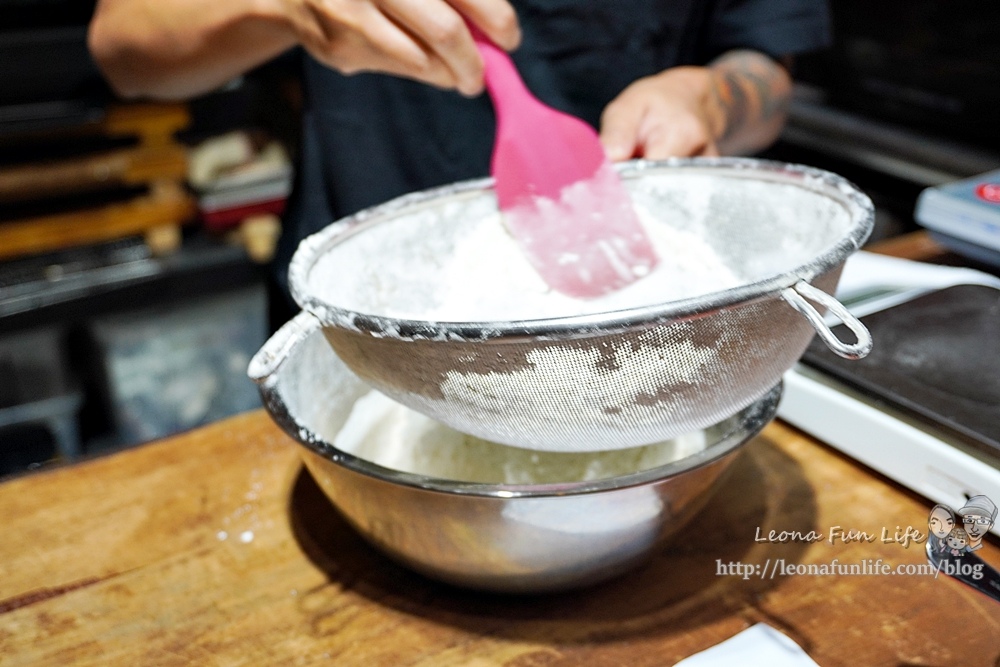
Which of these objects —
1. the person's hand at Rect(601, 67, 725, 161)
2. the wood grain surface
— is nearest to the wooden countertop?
the wood grain surface

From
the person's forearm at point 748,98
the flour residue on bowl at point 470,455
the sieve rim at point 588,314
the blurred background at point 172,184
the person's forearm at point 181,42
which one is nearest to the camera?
the sieve rim at point 588,314

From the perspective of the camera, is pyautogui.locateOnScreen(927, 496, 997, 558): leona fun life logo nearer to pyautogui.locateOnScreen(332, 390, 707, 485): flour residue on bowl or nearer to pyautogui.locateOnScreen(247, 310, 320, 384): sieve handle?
pyautogui.locateOnScreen(332, 390, 707, 485): flour residue on bowl

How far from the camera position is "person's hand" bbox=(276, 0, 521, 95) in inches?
25.8

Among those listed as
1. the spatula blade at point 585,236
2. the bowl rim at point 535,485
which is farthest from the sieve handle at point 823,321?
the spatula blade at point 585,236

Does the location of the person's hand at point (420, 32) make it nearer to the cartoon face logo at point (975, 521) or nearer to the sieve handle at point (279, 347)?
the sieve handle at point (279, 347)

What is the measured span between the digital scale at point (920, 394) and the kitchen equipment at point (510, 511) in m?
0.14

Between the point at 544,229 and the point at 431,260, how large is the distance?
10 centimetres

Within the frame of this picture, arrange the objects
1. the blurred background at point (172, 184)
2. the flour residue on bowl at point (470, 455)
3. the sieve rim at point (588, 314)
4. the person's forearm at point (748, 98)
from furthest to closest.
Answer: the blurred background at point (172, 184) → the person's forearm at point (748, 98) → the flour residue on bowl at point (470, 455) → the sieve rim at point (588, 314)

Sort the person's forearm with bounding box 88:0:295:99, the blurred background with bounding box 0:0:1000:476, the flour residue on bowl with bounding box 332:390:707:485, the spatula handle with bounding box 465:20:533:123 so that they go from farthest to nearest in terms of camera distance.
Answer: the blurred background with bounding box 0:0:1000:476 < the person's forearm with bounding box 88:0:295:99 < the spatula handle with bounding box 465:20:533:123 < the flour residue on bowl with bounding box 332:390:707:485

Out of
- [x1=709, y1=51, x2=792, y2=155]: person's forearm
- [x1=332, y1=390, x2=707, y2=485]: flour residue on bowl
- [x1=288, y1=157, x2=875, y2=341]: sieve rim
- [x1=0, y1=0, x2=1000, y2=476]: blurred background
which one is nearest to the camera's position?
[x1=288, y1=157, x2=875, y2=341]: sieve rim

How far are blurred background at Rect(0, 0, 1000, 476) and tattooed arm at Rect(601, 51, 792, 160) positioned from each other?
496mm

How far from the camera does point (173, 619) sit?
542mm

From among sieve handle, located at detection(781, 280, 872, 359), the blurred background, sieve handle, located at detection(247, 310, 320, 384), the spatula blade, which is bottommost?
the blurred background

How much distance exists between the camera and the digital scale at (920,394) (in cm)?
59
